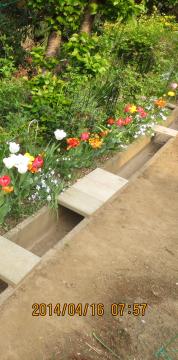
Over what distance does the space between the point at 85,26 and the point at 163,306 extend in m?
4.34

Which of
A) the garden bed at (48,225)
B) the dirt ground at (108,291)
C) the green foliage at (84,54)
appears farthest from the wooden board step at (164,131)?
the dirt ground at (108,291)

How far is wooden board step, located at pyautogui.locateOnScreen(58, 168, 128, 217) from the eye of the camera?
4441mm

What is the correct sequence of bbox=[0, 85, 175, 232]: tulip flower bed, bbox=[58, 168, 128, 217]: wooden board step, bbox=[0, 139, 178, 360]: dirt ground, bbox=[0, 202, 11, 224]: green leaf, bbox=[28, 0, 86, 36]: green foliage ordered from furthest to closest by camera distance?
bbox=[28, 0, 86, 36]: green foliage
bbox=[58, 168, 128, 217]: wooden board step
bbox=[0, 85, 175, 232]: tulip flower bed
bbox=[0, 202, 11, 224]: green leaf
bbox=[0, 139, 178, 360]: dirt ground

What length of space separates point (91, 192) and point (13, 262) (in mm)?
1498

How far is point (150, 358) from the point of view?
3.09 metres

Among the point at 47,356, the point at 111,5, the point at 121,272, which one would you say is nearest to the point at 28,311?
the point at 47,356

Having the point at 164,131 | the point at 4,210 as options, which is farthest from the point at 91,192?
the point at 164,131

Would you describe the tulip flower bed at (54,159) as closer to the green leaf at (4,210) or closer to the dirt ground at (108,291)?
the green leaf at (4,210)

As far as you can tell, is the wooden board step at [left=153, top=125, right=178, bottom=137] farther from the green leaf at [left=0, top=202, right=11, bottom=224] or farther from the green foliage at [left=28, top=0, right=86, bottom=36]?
the green leaf at [left=0, top=202, right=11, bottom=224]

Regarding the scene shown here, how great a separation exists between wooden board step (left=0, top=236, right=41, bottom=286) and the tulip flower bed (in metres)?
0.33

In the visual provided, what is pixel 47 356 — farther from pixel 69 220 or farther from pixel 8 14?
pixel 8 14

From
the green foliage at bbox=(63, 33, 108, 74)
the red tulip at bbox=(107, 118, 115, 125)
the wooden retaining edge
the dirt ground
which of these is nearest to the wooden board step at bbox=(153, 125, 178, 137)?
the wooden retaining edge

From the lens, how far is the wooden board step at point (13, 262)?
340cm

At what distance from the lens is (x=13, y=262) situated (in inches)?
139
